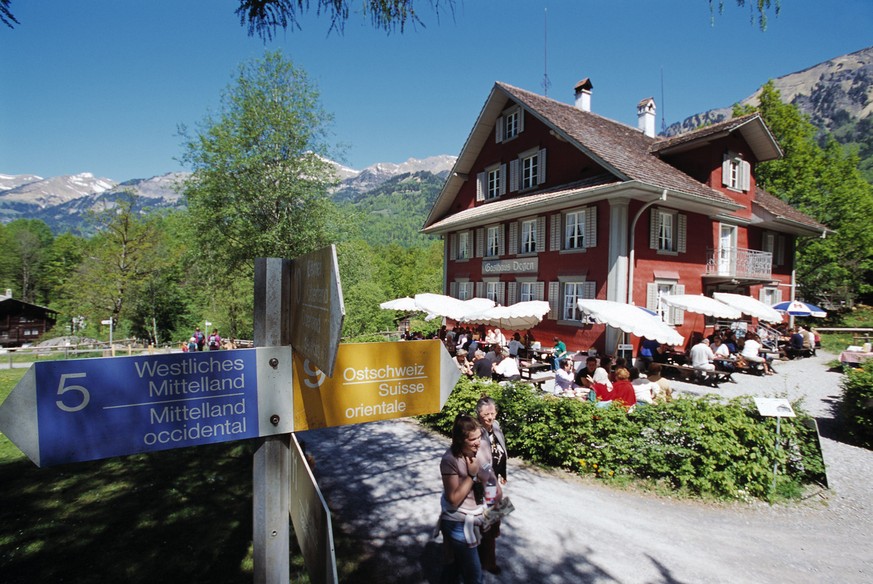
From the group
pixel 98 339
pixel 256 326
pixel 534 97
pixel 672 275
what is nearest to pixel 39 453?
pixel 256 326

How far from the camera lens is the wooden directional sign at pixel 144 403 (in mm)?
1656

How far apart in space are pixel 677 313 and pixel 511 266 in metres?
6.90

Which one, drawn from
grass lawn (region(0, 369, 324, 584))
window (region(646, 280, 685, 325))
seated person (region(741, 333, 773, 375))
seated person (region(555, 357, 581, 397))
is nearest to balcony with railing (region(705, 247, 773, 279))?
window (region(646, 280, 685, 325))

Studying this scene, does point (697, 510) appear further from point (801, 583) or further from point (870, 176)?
point (870, 176)

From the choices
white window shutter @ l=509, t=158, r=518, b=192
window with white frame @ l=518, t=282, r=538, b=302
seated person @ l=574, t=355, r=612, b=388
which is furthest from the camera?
white window shutter @ l=509, t=158, r=518, b=192

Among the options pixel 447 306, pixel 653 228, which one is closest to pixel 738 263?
pixel 653 228

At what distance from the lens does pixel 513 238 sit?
63.8 ft

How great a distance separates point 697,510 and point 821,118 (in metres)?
269

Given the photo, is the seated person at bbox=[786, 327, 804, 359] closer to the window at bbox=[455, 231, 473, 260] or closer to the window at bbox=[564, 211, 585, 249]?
the window at bbox=[564, 211, 585, 249]

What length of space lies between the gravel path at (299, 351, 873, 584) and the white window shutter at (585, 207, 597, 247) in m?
9.68

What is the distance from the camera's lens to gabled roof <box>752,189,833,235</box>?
64.1 feet

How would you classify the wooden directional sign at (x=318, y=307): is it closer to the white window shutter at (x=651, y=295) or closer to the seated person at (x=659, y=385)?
the seated person at (x=659, y=385)

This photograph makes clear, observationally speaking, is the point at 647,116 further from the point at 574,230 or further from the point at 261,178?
the point at 261,178

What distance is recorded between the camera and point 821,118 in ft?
636
